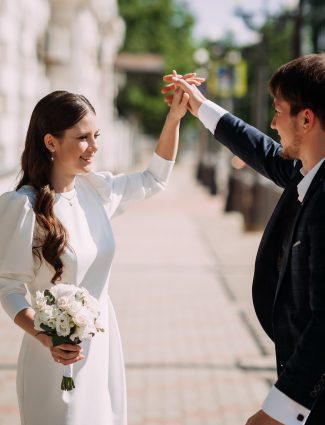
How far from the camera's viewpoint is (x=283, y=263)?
101 inches

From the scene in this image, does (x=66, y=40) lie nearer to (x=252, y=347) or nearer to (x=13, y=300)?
(x=252, y=347)

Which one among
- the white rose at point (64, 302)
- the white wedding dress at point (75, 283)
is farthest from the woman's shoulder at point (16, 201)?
the white rose at point (64, 302)

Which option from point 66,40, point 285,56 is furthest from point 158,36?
point 66,40

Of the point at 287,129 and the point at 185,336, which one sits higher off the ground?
the point at 287,129

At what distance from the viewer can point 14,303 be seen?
306 centimetres

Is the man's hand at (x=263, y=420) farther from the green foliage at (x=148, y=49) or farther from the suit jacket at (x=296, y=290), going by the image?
the green foliage at (x=148, y=49)

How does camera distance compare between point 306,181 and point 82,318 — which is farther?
point 82,318

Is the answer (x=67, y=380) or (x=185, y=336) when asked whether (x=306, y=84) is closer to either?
(x=67, y=380)

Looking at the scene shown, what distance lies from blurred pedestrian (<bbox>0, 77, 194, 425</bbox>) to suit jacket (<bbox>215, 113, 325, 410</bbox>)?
2.37 ft

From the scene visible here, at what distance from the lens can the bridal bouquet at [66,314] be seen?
285 centimetres

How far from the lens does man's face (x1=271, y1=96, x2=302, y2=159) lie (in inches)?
103

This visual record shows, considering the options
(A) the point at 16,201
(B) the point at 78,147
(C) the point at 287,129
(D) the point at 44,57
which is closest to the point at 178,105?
(B) the point at 78,147

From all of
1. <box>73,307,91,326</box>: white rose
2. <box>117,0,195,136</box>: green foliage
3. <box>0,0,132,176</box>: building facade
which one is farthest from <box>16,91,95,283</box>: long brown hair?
<box>117,0,195,136</box>: green foliage

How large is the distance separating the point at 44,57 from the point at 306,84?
711 inches
